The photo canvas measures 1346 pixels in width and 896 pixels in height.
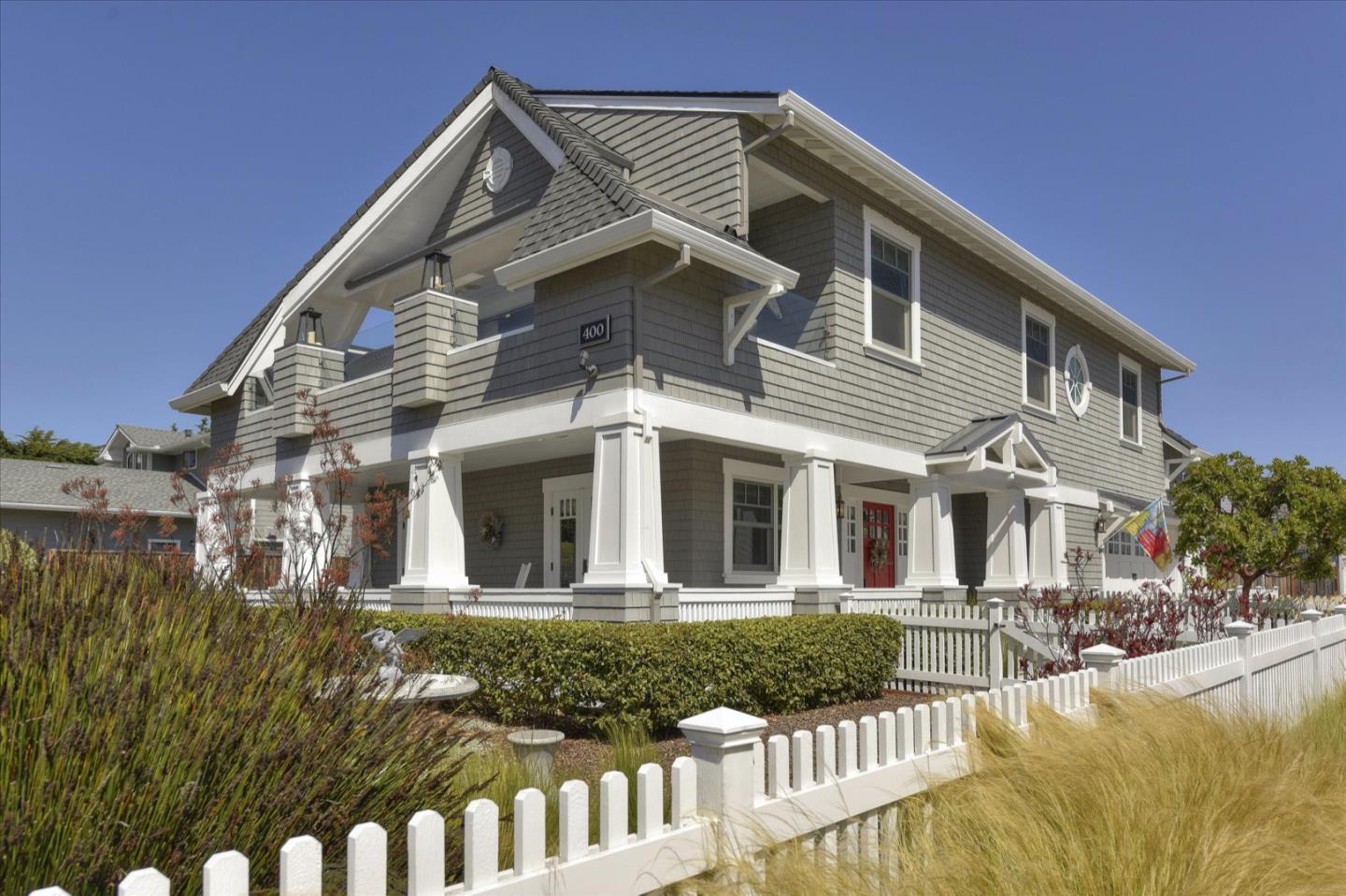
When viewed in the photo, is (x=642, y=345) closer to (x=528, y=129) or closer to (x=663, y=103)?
(x=663, y=103)

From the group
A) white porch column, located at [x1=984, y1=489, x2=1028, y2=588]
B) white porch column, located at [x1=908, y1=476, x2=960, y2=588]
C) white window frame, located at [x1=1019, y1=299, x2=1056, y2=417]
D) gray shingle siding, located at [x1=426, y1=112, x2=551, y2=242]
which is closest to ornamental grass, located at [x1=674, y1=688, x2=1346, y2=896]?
white porch column, located at [x1=908, y1=476, x2=960, y2=588]

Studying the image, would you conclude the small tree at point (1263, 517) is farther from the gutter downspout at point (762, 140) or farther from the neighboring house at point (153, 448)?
the neighboring house at point (153, 448)

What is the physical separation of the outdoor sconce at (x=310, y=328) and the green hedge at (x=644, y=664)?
20.4 feet

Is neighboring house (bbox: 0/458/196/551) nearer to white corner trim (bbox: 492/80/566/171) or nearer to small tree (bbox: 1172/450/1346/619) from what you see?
white corner trim (bbox: 492/80/566/171)

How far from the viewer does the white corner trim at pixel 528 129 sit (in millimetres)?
13289

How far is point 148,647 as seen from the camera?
3291 millimetres

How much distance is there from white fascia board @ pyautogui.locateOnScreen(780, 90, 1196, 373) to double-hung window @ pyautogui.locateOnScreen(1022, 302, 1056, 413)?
54cm

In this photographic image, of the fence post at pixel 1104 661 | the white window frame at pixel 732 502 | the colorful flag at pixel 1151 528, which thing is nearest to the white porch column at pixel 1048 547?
the colorful flag at pixel 1151 528

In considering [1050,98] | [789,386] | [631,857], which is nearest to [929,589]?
[789,386]

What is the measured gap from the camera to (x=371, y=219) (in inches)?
641

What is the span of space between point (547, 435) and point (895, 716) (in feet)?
25.9

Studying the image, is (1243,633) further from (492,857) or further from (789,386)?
(492,857)

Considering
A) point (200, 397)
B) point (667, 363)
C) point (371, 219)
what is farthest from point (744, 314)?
point (200, 397)

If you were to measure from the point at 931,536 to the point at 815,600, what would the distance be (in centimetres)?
372
